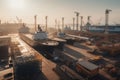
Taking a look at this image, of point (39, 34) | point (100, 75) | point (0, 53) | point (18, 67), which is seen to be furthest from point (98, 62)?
point (0, 53)

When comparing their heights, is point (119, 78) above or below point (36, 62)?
below

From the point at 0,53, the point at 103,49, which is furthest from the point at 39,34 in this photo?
the point at 103,49

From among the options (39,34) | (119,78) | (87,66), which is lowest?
(119,78)

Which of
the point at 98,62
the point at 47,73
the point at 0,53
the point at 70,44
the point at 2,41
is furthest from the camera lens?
the point at 70,44

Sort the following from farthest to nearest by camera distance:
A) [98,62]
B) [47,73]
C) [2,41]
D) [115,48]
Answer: [2,41] → [115,48] → [98,62] → [47,73]

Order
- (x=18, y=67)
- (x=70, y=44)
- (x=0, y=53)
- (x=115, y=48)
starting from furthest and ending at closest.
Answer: (x=70, y=44) < (x=0, y=53) < (x=115, y=48) < (x=18, y=67)

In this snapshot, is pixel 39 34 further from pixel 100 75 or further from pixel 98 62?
pixel 100 75

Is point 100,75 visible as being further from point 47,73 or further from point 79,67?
point 47,73

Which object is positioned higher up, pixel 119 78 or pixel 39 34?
pixel 39 34

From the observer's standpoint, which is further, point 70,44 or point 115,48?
point 70,44
